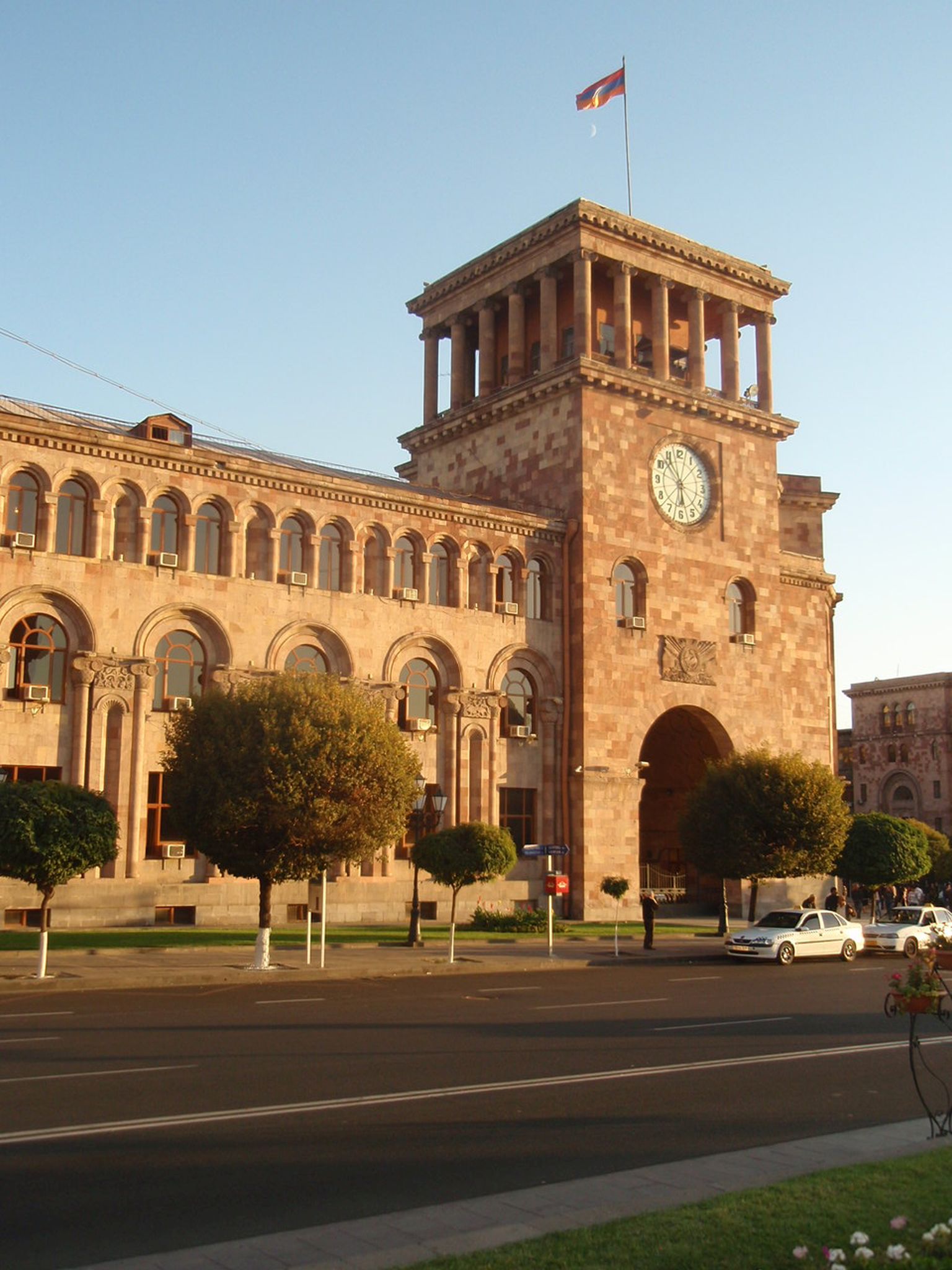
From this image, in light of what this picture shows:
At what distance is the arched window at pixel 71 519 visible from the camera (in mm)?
34281

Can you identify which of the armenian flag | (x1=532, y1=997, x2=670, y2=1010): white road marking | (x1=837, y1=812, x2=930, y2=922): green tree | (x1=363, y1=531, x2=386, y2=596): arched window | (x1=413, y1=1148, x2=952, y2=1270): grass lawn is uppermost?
the armenian flag

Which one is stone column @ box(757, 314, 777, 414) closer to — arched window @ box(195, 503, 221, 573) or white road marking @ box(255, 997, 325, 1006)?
arched window @ box(195, 503, 221, 573)

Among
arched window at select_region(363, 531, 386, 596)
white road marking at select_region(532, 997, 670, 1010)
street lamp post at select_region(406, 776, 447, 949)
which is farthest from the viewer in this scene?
arched window at select_region(363, 531, 386, 596)

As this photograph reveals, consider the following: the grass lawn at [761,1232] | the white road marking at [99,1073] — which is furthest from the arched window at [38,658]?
the grass lawn at [761,1232]

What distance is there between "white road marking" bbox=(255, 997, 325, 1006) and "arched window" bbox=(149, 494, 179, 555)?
17350mm

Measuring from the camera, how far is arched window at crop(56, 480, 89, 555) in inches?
1350

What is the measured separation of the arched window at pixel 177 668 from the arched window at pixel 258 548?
110 inches

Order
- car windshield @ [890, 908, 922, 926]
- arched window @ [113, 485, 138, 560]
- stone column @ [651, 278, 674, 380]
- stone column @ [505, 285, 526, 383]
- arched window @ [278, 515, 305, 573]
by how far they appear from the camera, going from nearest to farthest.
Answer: arched window @ [113, 485, 138, 560] → car windshield @ [890, 908, 922, 926] → arched window @ [278, 515, 305, 573] → stone column @ [651, 278, 674, 380] → stone column @ [505, 285, 526, 383]

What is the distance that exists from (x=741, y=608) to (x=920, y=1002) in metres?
40.0

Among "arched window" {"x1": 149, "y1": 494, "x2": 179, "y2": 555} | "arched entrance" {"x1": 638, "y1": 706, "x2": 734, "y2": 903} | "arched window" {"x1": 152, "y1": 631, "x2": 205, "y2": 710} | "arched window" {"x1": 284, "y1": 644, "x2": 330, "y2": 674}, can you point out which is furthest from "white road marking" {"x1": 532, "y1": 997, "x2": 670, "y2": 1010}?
"arched entrance" {"x1": 638, "y1": 706, "x2": 734, "y2": 903}

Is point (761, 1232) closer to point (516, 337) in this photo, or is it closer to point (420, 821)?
point (420, 821)

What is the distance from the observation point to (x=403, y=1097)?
12.2 metres

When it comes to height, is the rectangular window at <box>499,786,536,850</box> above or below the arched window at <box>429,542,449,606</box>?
below

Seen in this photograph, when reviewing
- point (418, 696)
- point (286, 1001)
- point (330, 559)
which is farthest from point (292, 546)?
point (286, 1001)
